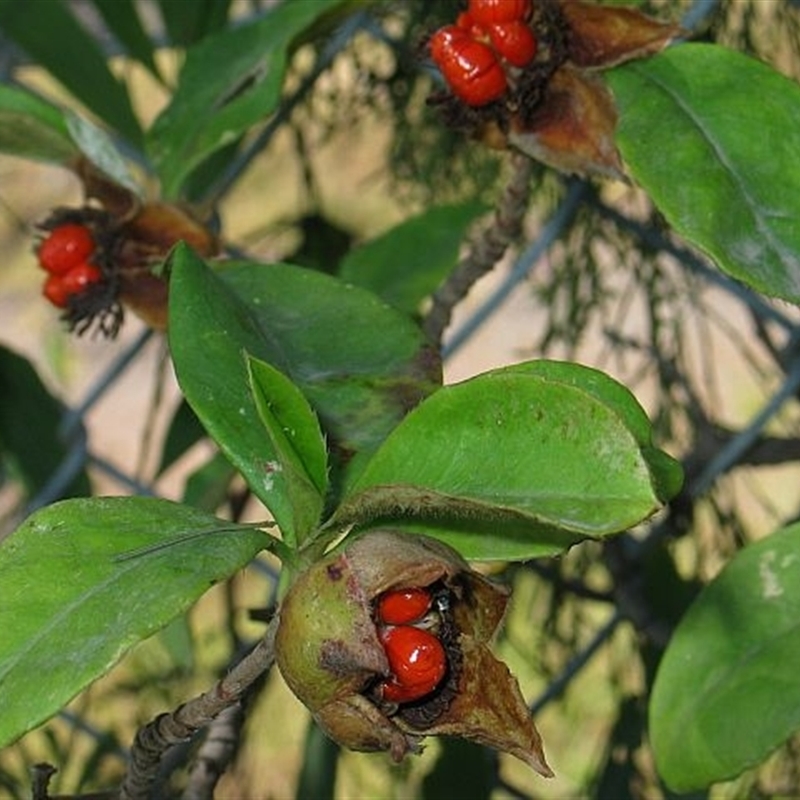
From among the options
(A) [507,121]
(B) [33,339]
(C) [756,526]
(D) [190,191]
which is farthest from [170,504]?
(B) [33,339]

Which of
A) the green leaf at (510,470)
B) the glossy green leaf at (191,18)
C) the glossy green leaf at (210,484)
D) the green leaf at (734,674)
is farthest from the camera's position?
the glossy green leaf at (191,18)

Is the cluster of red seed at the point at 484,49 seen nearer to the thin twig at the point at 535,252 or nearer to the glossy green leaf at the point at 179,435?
the thin twig at the point at 535,252

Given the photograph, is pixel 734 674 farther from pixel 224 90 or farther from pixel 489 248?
pixel 224 90

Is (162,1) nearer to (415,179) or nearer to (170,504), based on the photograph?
(415,179)

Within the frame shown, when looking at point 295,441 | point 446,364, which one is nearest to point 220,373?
point 295,441

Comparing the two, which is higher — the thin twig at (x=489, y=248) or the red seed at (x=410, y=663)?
the red seed at (x=410, y=663)

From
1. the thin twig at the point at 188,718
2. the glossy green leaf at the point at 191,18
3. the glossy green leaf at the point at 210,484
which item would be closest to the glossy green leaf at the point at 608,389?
the thin twig at the point at 188,718

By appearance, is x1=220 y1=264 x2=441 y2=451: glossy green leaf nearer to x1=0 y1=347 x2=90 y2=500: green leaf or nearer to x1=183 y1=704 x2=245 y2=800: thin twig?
x1=183 y1=704 x2=245 y2=800: thin twig
